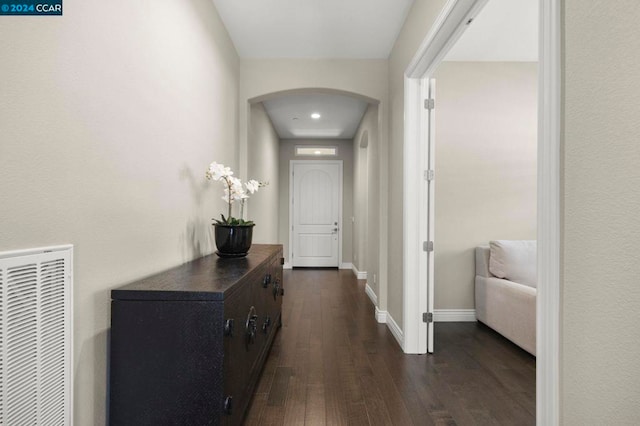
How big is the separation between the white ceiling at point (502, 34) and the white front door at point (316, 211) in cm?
408

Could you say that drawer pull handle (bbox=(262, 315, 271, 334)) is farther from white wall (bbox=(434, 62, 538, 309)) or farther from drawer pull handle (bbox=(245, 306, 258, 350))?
white wall (bbox=(434, 62, 538, 309))

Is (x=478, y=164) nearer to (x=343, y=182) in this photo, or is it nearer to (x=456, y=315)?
(x=456, y=315)

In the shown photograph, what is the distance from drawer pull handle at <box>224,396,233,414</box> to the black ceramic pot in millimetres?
1026

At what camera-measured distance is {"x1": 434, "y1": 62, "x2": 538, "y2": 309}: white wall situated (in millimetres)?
3842

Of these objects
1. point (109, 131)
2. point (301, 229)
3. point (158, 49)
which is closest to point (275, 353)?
point (109, 131)

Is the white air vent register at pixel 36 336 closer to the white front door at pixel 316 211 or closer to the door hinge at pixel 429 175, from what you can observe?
the door hinge at pixel 429 175

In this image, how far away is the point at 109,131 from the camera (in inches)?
56.6

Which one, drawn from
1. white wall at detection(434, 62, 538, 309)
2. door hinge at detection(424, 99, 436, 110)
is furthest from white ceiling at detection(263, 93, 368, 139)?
door hinge at detection(424, 99, 436, 110)

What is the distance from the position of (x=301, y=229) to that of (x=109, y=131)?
6237 millimetres

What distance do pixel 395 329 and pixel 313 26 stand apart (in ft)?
9.42

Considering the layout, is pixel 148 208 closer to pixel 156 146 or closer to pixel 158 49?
pixel 156 146

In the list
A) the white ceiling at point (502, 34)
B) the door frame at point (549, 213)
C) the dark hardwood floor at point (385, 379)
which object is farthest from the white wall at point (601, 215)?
the white ceiling at point (502, 34)

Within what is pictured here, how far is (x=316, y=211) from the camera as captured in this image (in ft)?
25.0

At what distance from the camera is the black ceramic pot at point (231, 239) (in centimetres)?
231
